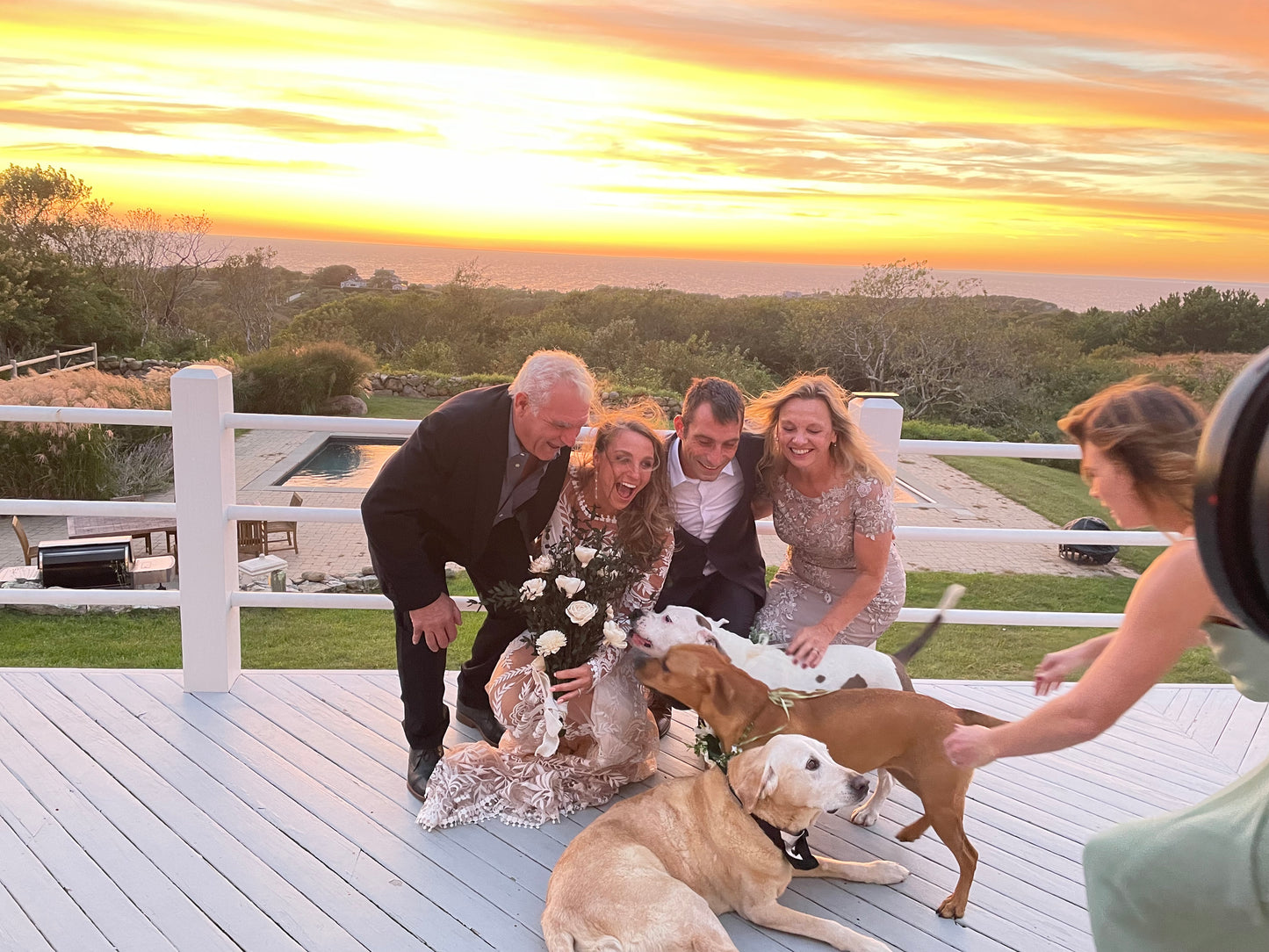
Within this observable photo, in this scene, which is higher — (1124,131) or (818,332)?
(1124,131)

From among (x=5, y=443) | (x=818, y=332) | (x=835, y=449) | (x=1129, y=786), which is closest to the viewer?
(x=835, y=449)

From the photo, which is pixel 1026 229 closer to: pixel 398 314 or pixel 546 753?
pixel 398 314

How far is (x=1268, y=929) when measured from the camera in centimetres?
142

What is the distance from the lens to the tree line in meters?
26.8

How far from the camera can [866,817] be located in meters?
3.26

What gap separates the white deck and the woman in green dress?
1.20 meters

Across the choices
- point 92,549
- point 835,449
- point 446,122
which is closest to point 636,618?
point 835,449

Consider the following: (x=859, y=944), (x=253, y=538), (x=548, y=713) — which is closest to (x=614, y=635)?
(x=548, y=713)

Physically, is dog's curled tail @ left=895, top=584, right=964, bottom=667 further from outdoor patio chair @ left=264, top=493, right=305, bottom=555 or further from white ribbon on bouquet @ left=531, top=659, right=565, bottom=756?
outdoor patio chair @ left=264, top=493, right=305, bottom=555

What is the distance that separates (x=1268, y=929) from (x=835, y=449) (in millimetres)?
2004

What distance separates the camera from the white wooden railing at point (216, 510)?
3.69 metres

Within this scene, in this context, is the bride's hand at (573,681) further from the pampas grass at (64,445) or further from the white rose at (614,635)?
the pampas grass at (64,445)

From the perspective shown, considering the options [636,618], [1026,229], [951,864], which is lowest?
[951,864]

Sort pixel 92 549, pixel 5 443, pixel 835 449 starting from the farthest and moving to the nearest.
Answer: pixel 5 443
pixel 92 549
pixel 835 449
